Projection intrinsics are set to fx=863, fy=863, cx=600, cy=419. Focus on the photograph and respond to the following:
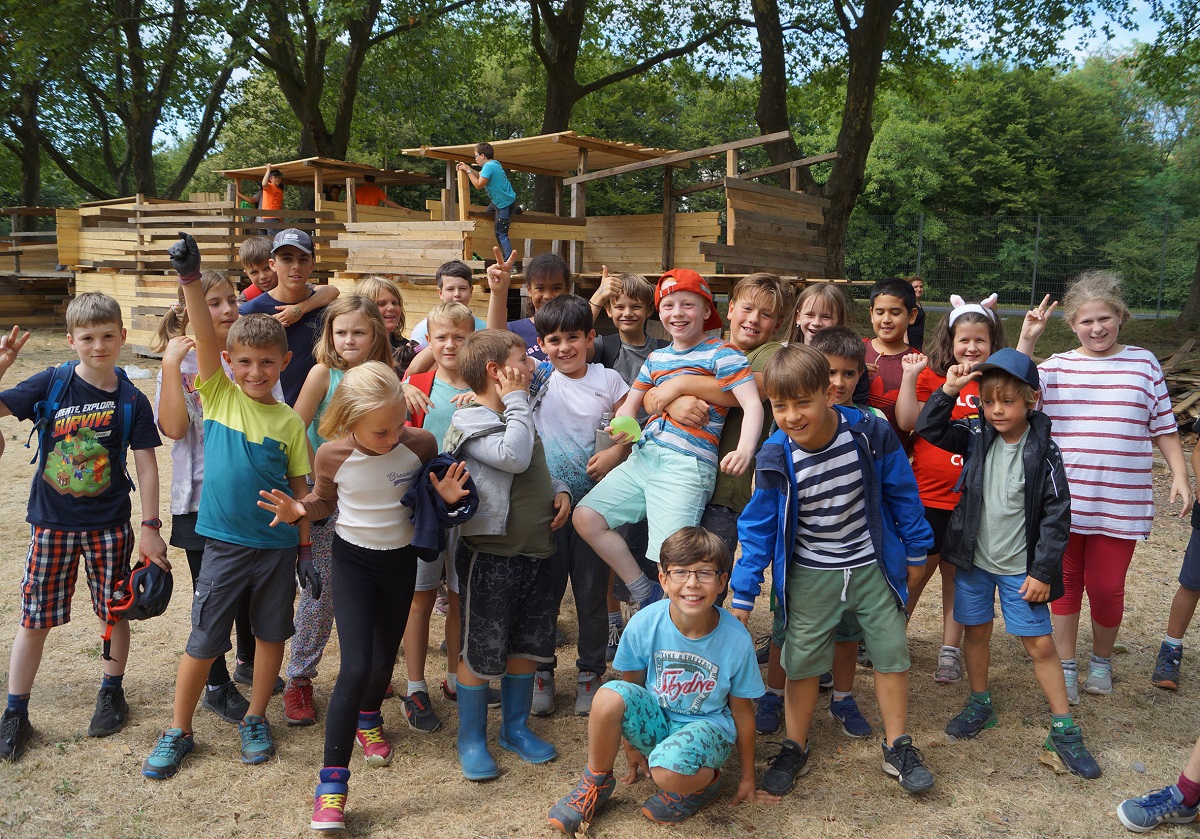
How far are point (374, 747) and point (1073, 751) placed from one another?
2724mm

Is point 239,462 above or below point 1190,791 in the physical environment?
above

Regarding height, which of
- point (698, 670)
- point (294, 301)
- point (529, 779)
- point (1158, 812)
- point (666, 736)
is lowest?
point (529, 779)

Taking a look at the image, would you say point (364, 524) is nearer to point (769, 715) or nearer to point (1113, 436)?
point (769, 715)

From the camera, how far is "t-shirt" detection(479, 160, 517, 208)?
399 inches

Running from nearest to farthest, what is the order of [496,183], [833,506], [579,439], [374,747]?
[833,506], [374,747], [579,439], [496,183]

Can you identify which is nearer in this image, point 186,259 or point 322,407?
point 186,259

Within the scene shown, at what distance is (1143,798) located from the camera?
9.77 feet

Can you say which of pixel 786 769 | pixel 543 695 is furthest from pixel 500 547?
pixel 786 769

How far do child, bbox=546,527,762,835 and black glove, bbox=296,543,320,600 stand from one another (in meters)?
1.18

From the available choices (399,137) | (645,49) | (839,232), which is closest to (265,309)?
(839,232)

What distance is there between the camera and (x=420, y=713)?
363 centimetres

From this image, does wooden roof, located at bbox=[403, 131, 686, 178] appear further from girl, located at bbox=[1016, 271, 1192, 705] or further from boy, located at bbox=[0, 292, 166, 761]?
boy, located at bbox=[0, 292, 166, 761]

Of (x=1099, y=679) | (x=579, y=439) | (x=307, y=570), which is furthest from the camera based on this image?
(x=1099, y=679)

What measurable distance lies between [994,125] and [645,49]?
52.2ft
